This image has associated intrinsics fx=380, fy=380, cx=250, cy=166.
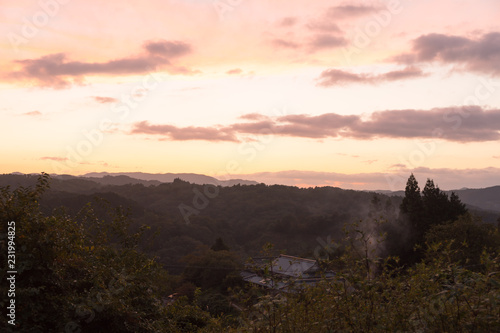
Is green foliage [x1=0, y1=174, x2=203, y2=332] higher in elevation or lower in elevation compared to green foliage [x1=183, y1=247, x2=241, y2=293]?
higher

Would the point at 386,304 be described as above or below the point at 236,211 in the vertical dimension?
above

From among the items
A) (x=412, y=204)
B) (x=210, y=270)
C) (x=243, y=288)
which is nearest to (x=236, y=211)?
(x=210, y=270)

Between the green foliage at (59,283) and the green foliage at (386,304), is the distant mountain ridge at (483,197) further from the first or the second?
the green foliage at (386,304)

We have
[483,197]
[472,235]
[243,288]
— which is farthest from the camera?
[483,197]

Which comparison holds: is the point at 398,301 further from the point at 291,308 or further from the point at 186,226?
the point at 186,226

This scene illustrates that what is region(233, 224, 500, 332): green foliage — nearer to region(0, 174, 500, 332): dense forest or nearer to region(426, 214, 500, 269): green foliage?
region(0, 174, 500, 332): dense forest

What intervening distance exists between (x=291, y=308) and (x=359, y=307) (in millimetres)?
819

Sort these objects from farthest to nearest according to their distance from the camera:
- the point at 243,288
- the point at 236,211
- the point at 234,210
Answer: the point at 234,210 → the point at 236,211 → the point at 243,288

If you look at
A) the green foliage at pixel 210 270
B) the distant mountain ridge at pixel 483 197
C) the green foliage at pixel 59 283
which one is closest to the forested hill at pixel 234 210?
the green foliage at pixel 210 270

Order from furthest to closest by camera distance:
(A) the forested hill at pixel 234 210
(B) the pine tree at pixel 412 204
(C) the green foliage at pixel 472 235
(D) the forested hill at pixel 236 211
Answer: (A) the forested hill at pixel 234 210 < (D) the forested hill at pixel 236 211 < (B) the pine tree at pixel 412 204 < (C) the green foliage at pixel 472 235

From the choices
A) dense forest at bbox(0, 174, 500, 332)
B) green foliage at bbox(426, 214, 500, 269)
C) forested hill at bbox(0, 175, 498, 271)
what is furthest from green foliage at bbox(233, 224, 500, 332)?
forested hill at bbox(0, 175, 498, 271)

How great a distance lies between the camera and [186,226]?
65312 millimetres

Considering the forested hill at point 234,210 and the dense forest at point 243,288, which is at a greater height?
the dense forest at point 243,288

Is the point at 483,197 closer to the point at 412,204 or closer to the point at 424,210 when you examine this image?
the point at 412,204
